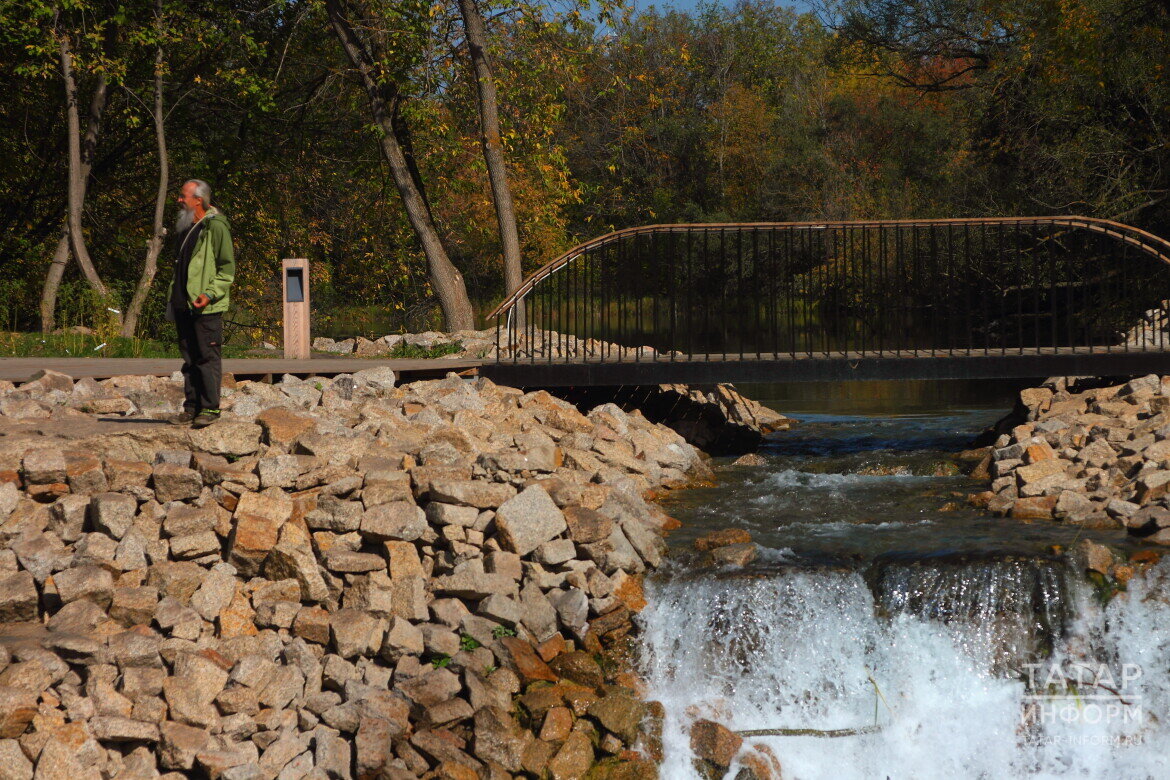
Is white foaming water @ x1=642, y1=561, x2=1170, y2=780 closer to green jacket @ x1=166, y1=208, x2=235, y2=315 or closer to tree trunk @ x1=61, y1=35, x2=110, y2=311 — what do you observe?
green jacket @ x1=166, y1=208, x2=235, y2=315

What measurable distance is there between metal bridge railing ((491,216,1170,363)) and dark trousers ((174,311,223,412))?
3.66 metres

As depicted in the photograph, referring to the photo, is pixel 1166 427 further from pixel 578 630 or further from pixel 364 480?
pixel 364 480

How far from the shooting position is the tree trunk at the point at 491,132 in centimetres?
1780

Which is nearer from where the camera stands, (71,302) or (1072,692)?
(1072,692)

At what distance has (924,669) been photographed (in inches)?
321

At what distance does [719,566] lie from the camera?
9055 millimetres

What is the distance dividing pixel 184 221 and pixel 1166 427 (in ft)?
30.3

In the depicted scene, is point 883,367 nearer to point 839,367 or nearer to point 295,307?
point 839,367

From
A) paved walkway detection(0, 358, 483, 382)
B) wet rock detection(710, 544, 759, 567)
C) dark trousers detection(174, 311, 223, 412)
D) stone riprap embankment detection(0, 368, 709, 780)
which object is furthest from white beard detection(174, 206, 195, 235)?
wet rock detection(710, 544, 759, 567)

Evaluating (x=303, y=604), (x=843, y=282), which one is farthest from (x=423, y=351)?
(x=303, y=604)

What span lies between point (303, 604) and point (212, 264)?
2697 mm

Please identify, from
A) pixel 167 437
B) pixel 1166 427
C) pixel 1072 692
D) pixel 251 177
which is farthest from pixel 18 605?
pixel 251 177

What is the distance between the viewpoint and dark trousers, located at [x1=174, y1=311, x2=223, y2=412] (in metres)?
8.83

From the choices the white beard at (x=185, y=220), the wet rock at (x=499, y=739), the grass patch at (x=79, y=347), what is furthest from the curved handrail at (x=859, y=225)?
the wet rock at (x=499, y=739)
